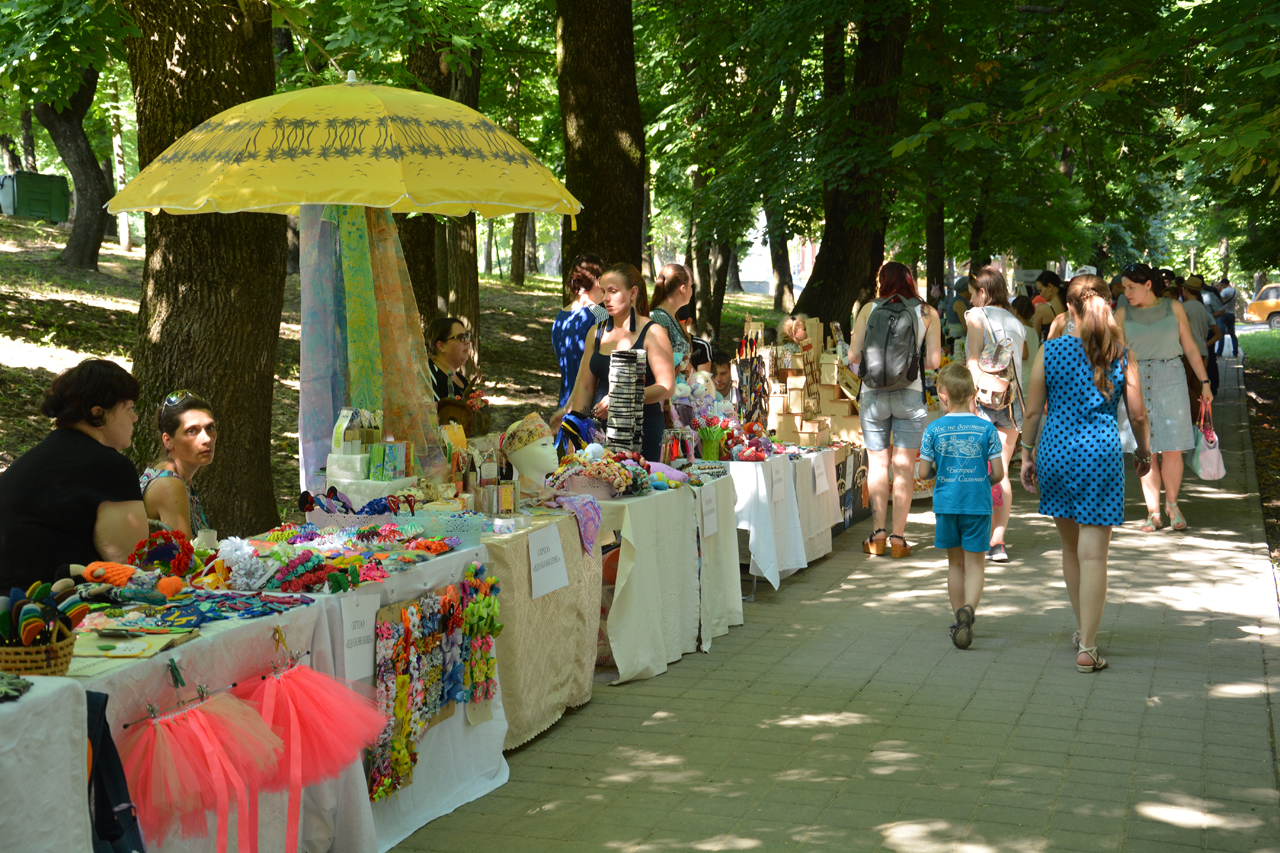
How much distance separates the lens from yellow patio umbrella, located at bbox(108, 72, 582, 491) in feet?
14.5

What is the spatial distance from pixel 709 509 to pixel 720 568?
16.4 inches

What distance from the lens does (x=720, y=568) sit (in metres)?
6.66

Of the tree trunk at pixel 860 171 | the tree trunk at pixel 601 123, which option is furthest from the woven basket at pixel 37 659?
the tree trunk at pixel 860 171

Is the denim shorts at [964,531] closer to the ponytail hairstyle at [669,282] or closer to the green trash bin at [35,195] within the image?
the ponytail hairstyle at [669,282]

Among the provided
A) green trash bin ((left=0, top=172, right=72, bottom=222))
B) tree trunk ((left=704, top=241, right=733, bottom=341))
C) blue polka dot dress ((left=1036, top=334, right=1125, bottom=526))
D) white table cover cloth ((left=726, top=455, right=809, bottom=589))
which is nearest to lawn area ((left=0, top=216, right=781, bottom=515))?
green trash bin ((left=0, top=172, right=72, bottom=222))

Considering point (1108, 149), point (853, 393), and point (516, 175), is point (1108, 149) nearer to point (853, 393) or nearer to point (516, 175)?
point (853, 393)

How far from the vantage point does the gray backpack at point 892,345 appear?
26.1 feet

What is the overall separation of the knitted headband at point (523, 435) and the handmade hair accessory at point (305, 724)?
7.13 ft

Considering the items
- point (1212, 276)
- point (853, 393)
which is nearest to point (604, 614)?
point (853, 393)

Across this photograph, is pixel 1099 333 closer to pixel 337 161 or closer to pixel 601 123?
pixel 337 161

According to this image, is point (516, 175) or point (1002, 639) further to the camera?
point (1002, 639)

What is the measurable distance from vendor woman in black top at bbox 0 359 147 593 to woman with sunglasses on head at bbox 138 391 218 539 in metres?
0.57

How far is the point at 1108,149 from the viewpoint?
1557cm

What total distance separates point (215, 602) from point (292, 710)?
0.45 meters
